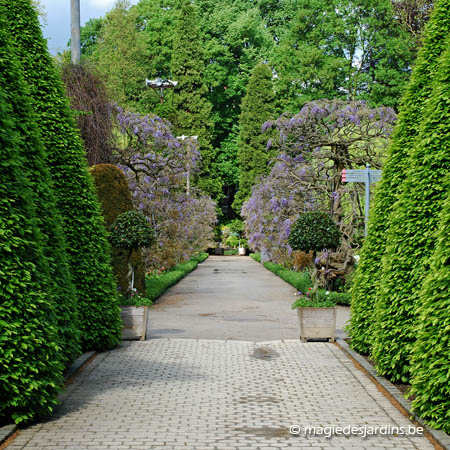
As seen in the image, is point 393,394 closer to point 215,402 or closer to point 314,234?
point 215,402

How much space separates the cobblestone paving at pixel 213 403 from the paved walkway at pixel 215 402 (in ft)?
0.03

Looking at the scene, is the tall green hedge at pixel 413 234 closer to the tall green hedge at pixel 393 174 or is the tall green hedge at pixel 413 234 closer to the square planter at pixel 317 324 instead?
the tall green hedge at pixel 393 174

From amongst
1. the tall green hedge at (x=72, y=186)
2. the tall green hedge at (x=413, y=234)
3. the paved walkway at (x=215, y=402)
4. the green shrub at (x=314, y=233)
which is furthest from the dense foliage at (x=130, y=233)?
the tall green hedge at (x=413, y=234)

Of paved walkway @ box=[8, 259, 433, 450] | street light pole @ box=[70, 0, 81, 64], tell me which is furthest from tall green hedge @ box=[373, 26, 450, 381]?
street light pole @ box=[70, 0, 81, 64]

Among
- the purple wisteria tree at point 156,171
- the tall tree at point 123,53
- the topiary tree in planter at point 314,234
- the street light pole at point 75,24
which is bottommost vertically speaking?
the topiary tree in planter at point 314,234

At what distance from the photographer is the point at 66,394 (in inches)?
299

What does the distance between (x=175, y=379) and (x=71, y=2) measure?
913cm

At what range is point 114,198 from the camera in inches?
582

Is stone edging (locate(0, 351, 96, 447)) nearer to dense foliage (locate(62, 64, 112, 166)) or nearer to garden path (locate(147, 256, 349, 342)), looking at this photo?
garden path (locate(147, 256, 349, 342))

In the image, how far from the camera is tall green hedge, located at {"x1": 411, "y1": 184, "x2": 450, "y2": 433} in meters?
5.76

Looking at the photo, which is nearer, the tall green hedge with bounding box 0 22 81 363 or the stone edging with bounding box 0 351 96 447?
the stone edging with bounding box 0 351 96 447

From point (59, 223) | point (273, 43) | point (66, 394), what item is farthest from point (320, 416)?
point (273, 43)

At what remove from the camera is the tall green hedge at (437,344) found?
576 centimetres

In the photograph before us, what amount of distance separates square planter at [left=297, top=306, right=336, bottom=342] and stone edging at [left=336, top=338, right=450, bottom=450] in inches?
15.7
